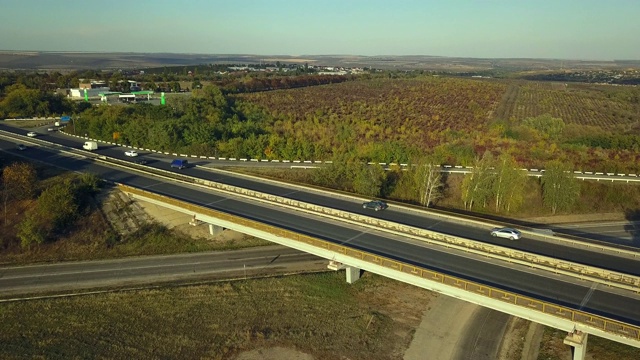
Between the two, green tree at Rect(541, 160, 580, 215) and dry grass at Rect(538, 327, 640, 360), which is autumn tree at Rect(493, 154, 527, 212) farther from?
dry grass at Rect(538, 327, 640, 360)

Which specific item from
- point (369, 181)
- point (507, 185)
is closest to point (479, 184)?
point (507, 185)

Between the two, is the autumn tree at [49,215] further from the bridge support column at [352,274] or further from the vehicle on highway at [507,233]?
the vehicle on highway at [507,233]

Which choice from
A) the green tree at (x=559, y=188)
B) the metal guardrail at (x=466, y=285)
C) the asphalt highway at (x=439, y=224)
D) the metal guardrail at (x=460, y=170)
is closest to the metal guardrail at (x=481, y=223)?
the asphalt highway at (x=439, y=224)

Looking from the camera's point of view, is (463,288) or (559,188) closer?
(463,288)

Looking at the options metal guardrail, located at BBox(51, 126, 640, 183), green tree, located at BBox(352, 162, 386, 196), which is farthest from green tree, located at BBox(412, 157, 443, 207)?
metal guardrail, located at BBox(51, 126, 640, 183)

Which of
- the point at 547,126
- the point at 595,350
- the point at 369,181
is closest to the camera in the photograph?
the point at 595,350

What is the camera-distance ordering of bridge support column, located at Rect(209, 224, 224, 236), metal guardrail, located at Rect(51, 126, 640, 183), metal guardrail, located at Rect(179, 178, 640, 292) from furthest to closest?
metal guardrail, located at Rect(51, 126, 640, 183) → bridge support column, located at Rect(209, 224, 224, 236) → metal guardrail, located at Rect(179, 178, 640, 292)

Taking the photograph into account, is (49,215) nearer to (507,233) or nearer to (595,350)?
(507,233)
